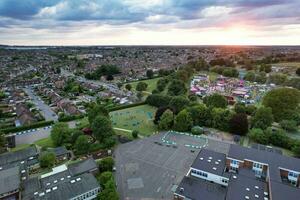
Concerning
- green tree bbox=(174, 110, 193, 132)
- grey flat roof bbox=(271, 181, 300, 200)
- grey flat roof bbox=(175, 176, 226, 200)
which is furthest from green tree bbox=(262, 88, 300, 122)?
grey flat roof bbox=(175, 176, 226, 200)

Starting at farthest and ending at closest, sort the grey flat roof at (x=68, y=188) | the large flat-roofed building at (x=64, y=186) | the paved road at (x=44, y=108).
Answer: the paved road at (x=44, y=108), the large flat-roofed building at (x=64, y=186), the grey flat roof at (x=68, y=188)

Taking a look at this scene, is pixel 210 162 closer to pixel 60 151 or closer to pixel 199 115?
pixel 199 115

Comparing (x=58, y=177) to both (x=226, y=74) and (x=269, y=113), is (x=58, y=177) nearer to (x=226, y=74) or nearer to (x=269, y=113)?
(x=269, y=113)

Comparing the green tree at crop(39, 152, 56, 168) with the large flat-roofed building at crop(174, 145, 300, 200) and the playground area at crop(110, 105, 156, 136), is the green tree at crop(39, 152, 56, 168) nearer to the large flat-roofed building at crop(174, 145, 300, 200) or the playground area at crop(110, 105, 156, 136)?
the playground area at crop(110, 105, 156, 136)

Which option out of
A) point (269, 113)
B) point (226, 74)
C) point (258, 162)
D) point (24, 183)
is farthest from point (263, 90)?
point (24, 183)

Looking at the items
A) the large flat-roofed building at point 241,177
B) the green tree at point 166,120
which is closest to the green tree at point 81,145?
the green tree at point 166,120

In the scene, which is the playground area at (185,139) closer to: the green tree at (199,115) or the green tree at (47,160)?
the green tree at (199,115)
